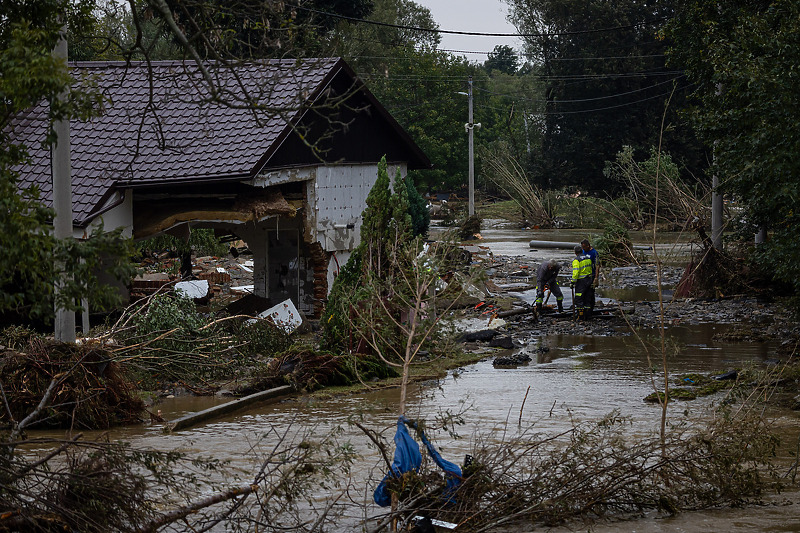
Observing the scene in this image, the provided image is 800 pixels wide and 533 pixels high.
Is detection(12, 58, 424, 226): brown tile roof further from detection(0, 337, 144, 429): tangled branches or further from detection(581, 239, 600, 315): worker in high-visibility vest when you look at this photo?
detection(581, 239, 600, 315): worker in high-visibility vest

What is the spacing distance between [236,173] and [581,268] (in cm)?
758

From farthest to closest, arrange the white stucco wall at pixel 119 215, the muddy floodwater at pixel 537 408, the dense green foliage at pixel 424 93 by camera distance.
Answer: the dense green foliage at pixel 424 93 → the white stucco wall at pixel 119 215 → the muddy floodwater at pixel 537 408

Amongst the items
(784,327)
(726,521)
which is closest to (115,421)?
(726,521)

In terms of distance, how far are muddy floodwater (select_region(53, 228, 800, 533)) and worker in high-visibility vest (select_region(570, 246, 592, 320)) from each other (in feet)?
5.20

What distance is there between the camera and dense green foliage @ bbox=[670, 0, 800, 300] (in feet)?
45.3

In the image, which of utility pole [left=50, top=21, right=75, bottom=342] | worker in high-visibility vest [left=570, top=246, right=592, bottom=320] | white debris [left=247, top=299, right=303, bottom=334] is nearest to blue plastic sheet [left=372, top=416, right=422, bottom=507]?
utility pole [left=50, top=21, right=75, bottom=342]

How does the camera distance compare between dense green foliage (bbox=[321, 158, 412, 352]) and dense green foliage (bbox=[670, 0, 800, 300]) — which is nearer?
dense green foliage (bbox=[670, 0, 800, 300])

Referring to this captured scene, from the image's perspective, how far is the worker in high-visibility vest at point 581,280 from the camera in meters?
19.5

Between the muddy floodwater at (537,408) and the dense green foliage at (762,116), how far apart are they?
2.40 m

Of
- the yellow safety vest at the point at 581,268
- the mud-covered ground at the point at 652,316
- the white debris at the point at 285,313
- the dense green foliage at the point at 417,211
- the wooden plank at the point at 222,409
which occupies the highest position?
the dense green foliage at the point at 417,211

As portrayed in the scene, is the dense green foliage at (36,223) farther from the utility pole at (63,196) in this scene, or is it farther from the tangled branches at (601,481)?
the utility pole at (63,196)

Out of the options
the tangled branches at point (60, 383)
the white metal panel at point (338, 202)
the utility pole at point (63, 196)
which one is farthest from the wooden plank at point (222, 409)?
the white metal panel at point (338, 202)

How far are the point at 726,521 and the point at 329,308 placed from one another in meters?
8.52

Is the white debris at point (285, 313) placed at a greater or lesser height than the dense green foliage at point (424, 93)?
lesser
